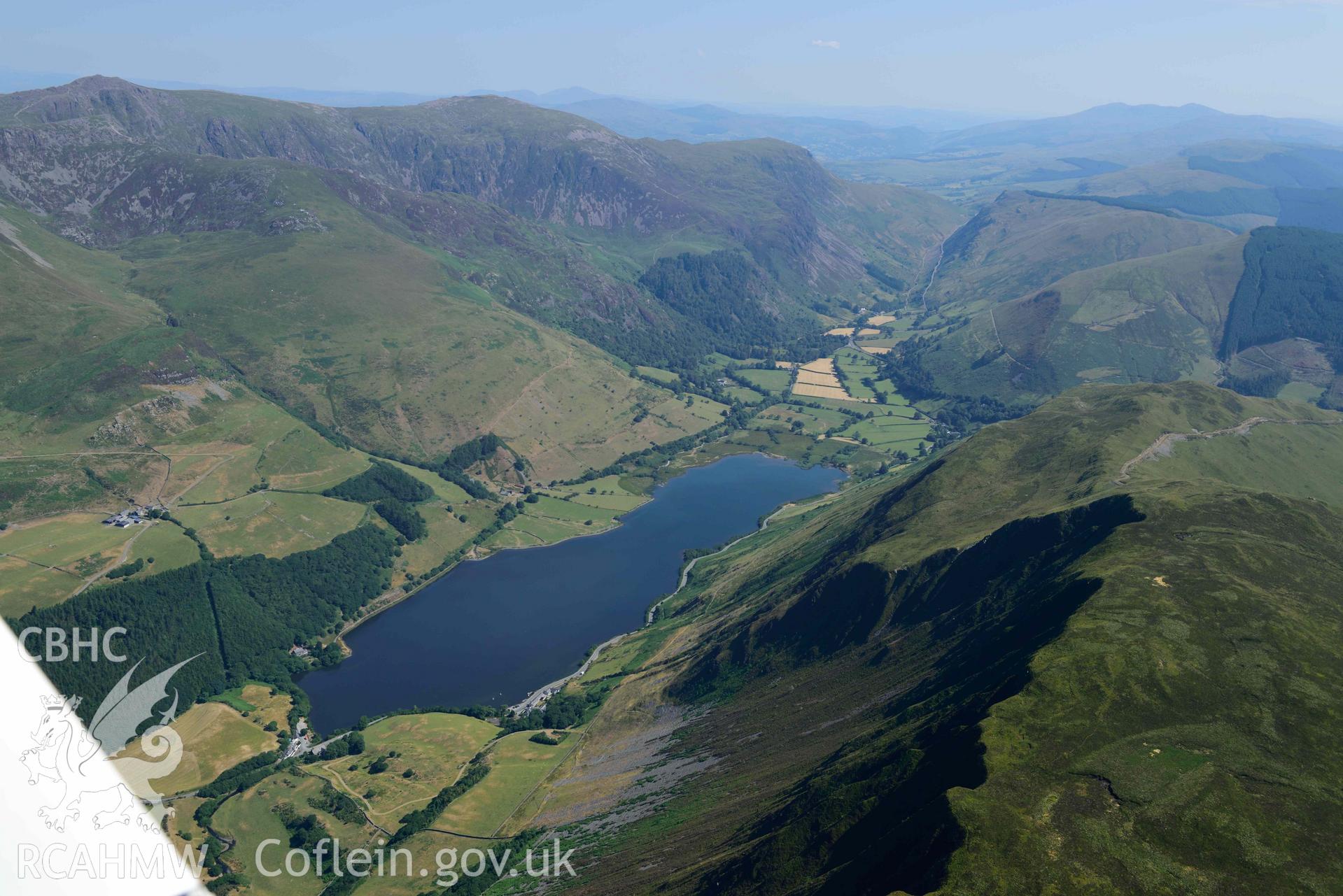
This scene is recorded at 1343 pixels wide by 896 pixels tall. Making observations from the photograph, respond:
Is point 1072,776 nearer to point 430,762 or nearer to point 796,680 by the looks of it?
point 796,680

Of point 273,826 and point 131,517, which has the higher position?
point 131,517

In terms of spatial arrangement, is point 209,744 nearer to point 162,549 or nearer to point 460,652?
point 460,652

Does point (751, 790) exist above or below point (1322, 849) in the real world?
below

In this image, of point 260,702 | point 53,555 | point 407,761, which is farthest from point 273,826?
point 53,555

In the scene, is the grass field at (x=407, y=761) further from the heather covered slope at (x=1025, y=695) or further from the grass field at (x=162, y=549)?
the grass field at (x=162, y=549)

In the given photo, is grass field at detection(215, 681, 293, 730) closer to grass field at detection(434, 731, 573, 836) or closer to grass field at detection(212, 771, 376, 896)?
grass field at detection(212, 771, 376, 896)

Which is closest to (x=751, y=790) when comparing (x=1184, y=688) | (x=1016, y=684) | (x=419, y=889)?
(x=1016, y=684)
